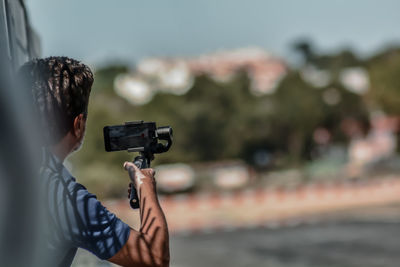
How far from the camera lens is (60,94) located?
1453 mm

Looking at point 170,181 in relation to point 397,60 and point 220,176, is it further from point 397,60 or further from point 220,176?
point 397,60

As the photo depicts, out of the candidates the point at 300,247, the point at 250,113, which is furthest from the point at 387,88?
the point at 300,247

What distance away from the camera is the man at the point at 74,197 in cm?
139

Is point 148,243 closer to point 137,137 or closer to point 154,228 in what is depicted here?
point 154,228

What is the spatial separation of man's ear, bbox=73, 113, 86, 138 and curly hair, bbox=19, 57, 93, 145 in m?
0.01

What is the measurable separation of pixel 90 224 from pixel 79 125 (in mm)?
234

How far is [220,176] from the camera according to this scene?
37844 millimetres

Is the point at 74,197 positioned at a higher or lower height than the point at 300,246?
higher

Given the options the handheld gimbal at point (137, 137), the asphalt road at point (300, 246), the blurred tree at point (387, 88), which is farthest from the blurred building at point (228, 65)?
the handheld gimbal at point (137, 137)

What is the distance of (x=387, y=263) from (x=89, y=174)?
14851 millimetres

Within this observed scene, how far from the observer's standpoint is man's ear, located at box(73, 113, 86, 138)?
1.49m

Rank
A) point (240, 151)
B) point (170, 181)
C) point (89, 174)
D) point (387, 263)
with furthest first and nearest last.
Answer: point (240, 151), point (170, 181), point (89, 174), point (387, 263)

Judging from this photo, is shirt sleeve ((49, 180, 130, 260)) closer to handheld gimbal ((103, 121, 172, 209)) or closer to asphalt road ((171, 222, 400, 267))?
handheld gimbal ((103, 121, 172, 209))

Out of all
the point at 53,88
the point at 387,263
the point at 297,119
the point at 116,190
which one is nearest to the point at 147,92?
the point at 297,119
